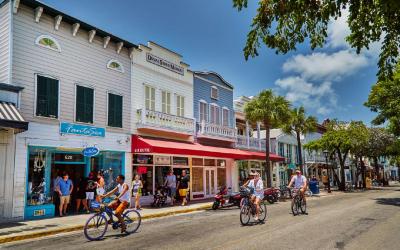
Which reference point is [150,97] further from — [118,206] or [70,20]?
[118,206]

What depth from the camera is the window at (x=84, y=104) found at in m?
17.2

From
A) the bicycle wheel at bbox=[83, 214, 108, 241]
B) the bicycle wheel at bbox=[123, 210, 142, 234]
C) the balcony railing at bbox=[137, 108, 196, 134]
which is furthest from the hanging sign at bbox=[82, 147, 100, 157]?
the bicycle wheel at bbox=[83, 214, 108, 241]

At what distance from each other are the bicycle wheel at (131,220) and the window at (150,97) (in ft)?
36.9

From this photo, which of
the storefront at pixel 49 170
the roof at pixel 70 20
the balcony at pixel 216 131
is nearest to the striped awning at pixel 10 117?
the storefront at pixel 49 170

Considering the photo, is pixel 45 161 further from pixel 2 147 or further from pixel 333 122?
pixel 333 122

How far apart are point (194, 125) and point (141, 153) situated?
563cm

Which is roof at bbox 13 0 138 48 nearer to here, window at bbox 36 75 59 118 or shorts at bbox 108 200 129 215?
window at bbox 36 75 59 118

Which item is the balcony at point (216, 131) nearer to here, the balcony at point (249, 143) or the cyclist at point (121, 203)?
the balcony at point (249, 143)

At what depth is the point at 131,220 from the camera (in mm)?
10711

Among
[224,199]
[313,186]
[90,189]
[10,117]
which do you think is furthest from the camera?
[313,186]

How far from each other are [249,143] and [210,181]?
6.48 metres

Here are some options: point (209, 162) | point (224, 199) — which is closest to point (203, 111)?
point (209, 162)

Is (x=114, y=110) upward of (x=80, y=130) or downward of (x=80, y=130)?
upward

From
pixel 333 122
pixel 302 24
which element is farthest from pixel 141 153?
pixel 333 122
